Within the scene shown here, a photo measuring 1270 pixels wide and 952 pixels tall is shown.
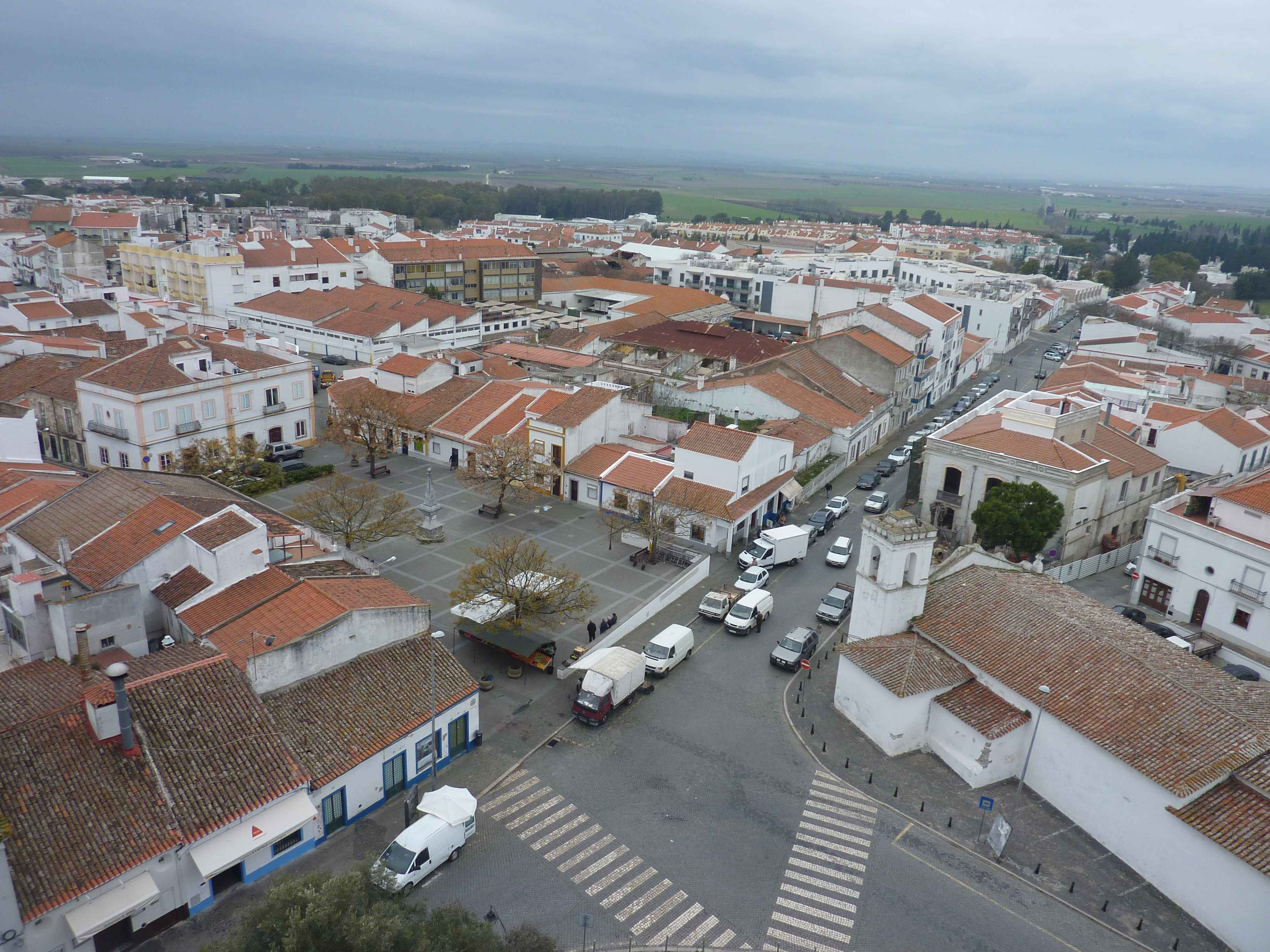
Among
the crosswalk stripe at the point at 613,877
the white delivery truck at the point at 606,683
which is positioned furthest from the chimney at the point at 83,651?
the crosswalk stripe at the point at 613,877

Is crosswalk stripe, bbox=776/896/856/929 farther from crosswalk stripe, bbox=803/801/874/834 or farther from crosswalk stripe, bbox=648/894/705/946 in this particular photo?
crosswalk stripe, bbox=803/801/874/834

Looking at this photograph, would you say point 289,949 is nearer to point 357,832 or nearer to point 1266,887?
point 357,832

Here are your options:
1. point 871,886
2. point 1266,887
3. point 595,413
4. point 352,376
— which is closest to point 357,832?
point 871,886

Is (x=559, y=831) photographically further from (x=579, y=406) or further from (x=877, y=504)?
(x=877, y=504)

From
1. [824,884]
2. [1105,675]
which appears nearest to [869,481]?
[1105,675]

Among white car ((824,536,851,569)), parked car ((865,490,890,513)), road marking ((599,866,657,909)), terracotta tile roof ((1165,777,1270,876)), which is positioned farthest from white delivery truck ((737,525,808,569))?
terracotta tile roof ((1165,777,1270,876))
